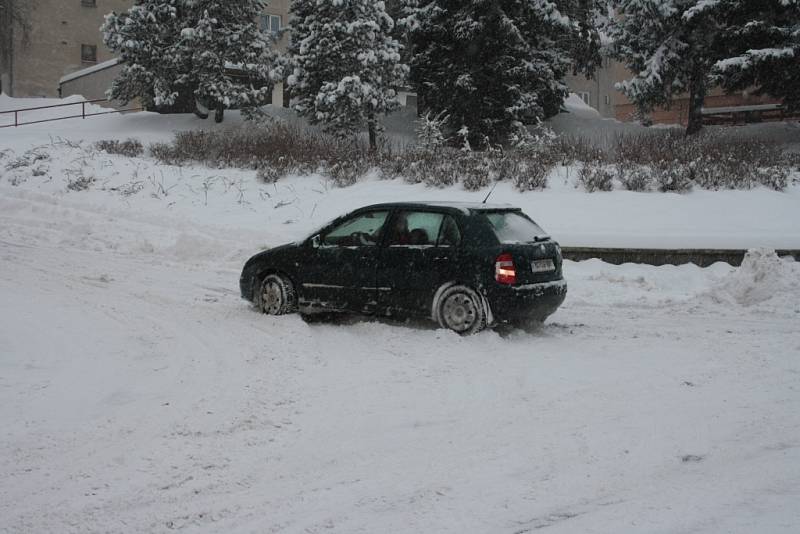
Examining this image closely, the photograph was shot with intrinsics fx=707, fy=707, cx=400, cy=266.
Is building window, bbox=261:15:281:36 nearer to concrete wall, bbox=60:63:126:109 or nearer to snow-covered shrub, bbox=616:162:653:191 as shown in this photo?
concrete wall, bbox=60:63:126:109

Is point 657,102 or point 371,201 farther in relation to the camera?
point 657,102

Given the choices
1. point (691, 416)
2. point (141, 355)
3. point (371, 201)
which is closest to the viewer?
point (691, 416)

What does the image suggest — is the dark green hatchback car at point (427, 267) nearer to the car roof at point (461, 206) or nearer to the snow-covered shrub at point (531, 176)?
the car roof at point (461, 206)

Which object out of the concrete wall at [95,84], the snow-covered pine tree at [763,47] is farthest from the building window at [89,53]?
the snow-covered pine tree at [763,47]

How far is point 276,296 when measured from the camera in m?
9.10

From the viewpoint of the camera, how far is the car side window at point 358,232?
8.57 meters

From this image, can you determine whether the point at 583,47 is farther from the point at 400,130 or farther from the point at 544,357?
the point at 544,357

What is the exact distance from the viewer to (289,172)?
19.0m

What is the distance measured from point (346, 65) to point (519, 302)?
20311 millimetres

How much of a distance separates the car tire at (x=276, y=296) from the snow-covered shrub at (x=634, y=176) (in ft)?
30.4

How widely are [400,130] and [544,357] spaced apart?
26.3m

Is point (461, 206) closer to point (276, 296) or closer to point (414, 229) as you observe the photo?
point (414, 229)

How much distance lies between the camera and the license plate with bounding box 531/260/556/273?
7.95 meters

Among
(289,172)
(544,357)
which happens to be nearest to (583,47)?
(289,172)
